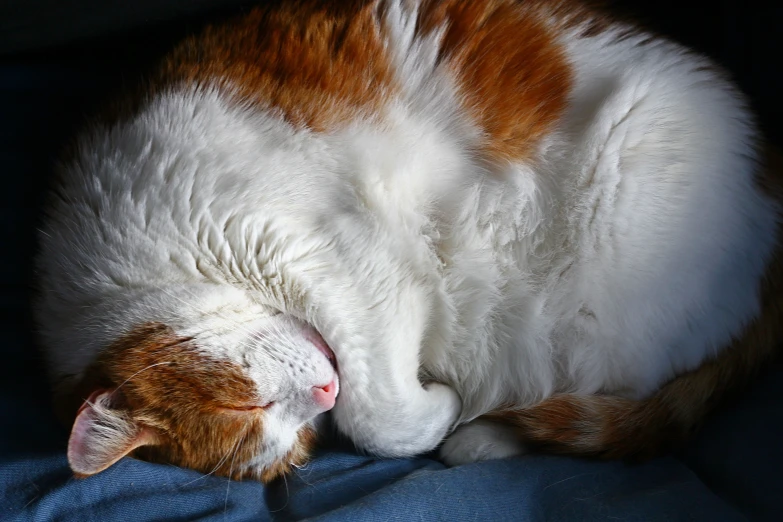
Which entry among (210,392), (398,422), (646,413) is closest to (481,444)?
(398,422)

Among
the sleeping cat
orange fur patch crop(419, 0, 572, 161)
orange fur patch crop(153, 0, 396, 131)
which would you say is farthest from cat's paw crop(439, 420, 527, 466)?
orange fur patch crop(153, 0, 396, 131)

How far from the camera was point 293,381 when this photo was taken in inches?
56.2

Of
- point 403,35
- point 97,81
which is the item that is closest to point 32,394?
point 97,81

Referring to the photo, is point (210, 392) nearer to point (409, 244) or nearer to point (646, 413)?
A: point (409, 244)

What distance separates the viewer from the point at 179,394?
1389 mm

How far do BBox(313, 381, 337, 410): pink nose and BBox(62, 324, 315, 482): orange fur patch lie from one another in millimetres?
123

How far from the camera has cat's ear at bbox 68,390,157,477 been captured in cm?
128

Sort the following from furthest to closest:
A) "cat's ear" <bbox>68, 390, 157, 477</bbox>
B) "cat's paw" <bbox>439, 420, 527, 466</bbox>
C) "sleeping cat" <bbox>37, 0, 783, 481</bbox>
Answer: "cat's paw" <bbox>439, 420, 527, 466</bbox>, "sleeping cat" <bbox>37, 0, 783, 481</bbox>, "cat's ear" <bbox>68, 390, 157, 477</bbox>

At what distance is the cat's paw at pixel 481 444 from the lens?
Answer: 1529 millimetres

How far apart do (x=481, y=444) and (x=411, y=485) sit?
23cm

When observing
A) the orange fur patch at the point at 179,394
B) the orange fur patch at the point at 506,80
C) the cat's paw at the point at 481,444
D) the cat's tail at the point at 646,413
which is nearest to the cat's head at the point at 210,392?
the orange fur patch at the point at 179,394

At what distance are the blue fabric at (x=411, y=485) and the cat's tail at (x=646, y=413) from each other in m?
0.04

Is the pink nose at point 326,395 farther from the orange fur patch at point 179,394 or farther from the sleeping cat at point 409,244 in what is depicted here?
the orange fur patch at point 179,394

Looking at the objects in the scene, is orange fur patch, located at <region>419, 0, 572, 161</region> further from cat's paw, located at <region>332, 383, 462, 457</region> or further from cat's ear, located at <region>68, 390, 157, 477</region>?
cat's ear, located at <region>68, 390, 157, 477</region>
